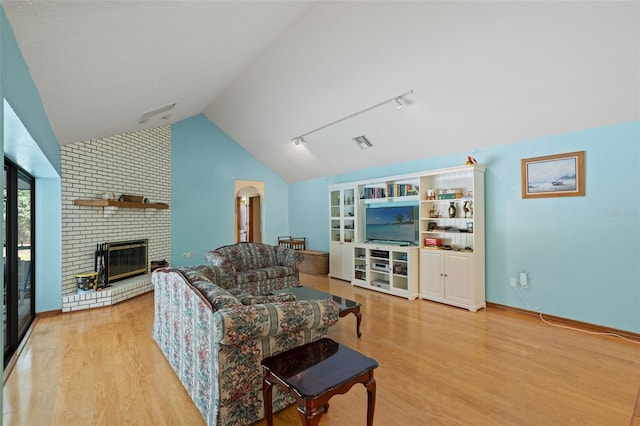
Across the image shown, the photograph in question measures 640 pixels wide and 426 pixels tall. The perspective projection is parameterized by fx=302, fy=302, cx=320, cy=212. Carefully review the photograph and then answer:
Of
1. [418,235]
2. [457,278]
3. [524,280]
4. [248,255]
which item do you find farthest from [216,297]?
[524,280]

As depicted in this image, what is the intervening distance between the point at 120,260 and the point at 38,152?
2.71m

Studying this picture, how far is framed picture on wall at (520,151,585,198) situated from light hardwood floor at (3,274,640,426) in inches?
63.5

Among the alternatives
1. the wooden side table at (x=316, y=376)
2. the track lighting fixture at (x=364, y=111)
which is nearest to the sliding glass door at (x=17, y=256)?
the wooden side table at (x=316, y=376)

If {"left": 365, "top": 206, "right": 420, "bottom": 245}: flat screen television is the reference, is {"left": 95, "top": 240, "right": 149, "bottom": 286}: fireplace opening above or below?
below

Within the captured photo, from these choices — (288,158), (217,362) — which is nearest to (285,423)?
(217,362)

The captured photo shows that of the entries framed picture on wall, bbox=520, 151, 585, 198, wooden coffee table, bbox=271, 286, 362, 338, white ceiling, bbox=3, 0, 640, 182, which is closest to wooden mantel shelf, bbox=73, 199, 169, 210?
→ white ceiling, bbox=3, 0, 640, 182

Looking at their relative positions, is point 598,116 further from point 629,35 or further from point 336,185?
point 336,185

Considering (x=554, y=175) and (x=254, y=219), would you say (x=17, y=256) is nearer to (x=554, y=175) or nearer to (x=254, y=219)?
(x=254, y=219)

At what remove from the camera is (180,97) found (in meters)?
4.09

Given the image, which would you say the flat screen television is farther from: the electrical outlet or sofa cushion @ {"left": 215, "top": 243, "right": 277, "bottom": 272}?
sofa cushion @ {"left": 215, "top": 243, "right": 277, "bottom": 272}

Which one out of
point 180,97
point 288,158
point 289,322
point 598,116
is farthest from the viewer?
point 288,158

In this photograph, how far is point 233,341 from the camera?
1.70 meters

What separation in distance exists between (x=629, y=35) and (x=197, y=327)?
4.18 metres

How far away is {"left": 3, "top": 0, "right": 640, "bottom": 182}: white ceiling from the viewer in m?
2.06
